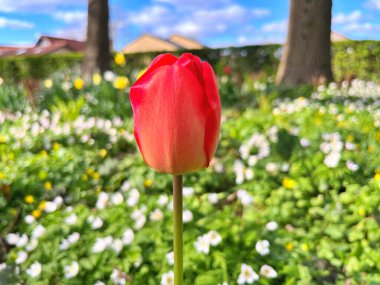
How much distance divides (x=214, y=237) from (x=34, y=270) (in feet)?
3.00

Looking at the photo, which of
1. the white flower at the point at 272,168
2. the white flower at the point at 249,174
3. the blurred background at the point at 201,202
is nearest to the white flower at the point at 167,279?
the blurred background at the point at 201,202

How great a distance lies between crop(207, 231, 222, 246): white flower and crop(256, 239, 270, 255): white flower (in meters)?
0.19

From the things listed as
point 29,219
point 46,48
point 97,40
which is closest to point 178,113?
point 29,219

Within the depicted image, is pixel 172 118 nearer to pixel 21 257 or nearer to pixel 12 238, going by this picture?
pixel 21 257

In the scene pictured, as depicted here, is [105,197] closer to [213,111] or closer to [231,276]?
[231,276]

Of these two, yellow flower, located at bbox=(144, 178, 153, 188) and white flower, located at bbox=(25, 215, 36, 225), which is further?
yellow flower, located at bbox=(144, 178, 153, 188)

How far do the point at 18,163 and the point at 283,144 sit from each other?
2.06 metres

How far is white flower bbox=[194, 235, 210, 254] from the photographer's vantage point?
2053 millimetres

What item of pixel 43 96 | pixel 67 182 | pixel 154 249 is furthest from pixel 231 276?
pixel 43 96

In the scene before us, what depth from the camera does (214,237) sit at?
2.12 m

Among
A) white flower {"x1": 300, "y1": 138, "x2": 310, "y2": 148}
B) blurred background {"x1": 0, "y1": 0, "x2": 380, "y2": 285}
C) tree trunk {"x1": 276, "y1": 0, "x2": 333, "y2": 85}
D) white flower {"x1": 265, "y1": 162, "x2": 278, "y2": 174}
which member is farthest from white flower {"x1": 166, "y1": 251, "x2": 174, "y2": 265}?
tree trunk {"x1": 276, "y1": 0, "x2": 333, "y2": 85}

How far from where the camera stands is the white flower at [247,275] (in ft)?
6.30

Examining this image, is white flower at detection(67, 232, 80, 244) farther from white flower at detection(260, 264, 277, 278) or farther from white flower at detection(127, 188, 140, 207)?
Answer: white flower at detection(260, 264, 277, 278)

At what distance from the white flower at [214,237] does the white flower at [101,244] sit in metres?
0.52
